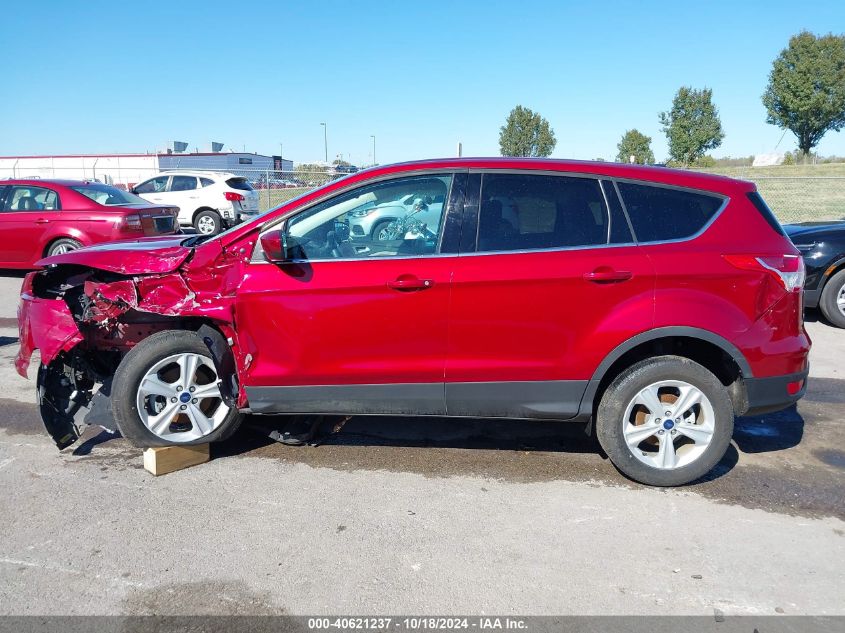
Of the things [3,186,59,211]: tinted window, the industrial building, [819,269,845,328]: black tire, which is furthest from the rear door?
the industrial building

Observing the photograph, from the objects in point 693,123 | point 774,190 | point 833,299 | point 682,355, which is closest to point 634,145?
point 693,123

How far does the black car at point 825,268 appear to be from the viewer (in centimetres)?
766

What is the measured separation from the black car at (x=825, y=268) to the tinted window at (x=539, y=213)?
505cm

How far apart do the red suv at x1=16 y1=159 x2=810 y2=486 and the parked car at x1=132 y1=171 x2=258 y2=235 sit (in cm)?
1499

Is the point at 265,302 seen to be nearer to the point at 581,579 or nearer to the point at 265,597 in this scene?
the point at 265,597

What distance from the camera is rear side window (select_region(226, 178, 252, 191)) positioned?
738 inches

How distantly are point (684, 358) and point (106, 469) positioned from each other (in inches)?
142

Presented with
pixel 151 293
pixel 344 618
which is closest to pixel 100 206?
pixel 151 293

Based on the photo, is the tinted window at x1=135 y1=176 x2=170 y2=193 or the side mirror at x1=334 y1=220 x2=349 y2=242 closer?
the side mirror at x1=334 y1=220 x2=349 y2=242

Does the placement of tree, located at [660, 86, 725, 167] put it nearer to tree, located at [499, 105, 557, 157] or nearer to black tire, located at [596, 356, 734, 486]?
tree, located at [499, 105, 557, 157]

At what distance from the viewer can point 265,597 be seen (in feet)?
9.45

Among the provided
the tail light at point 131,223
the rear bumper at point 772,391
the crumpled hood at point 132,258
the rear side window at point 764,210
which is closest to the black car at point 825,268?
the rear side window at point 764,210

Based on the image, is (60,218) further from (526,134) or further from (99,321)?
(526,134)

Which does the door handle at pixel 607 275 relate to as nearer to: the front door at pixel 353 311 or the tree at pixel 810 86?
the front door at pixel 353 311
